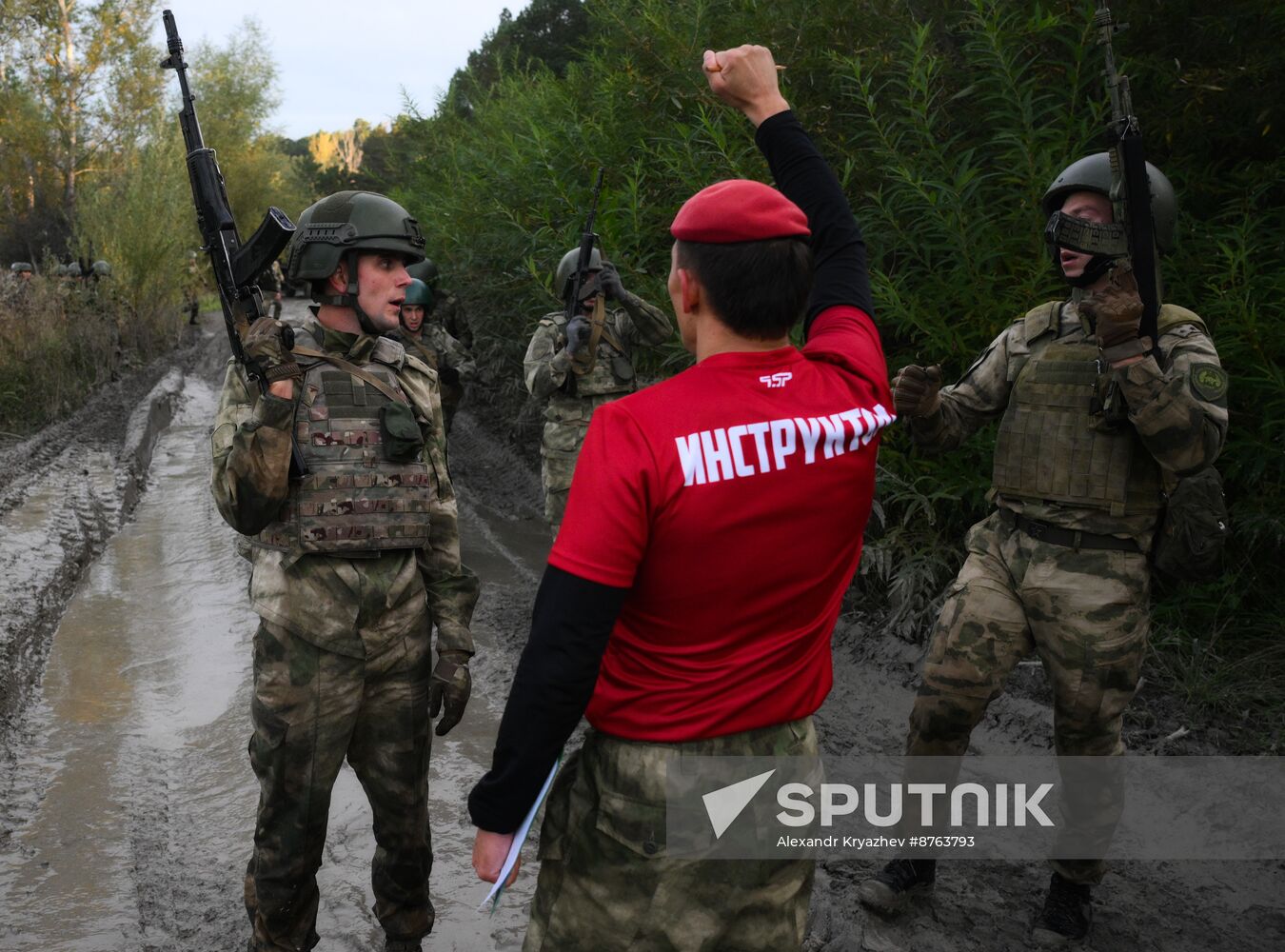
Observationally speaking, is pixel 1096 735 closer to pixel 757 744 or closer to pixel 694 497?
pixel 757 744

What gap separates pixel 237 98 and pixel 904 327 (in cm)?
4390

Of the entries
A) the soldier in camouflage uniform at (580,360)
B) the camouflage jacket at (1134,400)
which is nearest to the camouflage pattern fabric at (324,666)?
the camouflage jacket at (1134,400)

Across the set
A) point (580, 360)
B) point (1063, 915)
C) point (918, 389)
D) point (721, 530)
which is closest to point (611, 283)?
point (580, 360)

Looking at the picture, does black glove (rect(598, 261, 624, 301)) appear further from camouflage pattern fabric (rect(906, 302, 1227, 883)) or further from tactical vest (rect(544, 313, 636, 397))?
→ camouflage pattern fabric (rect(906, 302, 1227, 883))

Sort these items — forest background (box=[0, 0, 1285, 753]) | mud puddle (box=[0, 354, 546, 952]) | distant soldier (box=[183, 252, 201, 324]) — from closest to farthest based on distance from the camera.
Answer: mud puddle (box=[0, 354, 546, 952])
forest background (box=[0, 0, 1285, 753])
distant soldier (box=[183, 252, 201, 324])

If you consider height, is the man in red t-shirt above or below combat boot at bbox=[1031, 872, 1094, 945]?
above

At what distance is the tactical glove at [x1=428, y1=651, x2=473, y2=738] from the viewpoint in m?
2.99

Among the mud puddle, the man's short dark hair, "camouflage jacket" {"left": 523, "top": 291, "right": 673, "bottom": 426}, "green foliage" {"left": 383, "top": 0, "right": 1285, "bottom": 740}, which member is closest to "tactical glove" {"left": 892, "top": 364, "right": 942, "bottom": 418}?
the man's short dark hair

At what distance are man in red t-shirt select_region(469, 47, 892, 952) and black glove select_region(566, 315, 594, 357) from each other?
4.80 metres

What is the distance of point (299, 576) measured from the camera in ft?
9.45

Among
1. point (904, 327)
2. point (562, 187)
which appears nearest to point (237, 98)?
point (562, 187)

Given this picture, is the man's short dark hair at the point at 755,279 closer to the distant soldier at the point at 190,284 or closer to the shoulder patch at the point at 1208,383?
the shoulder patch at the point at 1208,383

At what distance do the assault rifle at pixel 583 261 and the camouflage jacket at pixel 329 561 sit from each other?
356 centimetres

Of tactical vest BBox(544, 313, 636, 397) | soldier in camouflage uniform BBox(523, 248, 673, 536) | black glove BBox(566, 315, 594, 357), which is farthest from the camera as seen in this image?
tactical vest BBox(544, 313, 636, 397)
